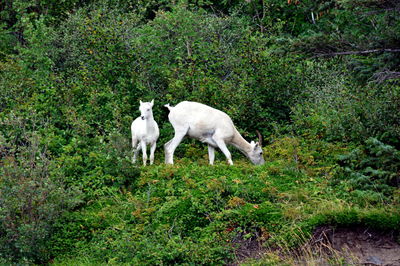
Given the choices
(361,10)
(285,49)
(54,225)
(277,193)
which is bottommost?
(54,225)

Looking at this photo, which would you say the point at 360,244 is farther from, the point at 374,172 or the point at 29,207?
the point at 29,207

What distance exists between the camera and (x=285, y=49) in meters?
11.4

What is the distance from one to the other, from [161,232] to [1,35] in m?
14.2

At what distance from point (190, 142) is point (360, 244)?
6806 millimetres

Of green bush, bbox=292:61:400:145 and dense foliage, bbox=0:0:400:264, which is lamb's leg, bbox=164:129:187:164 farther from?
green bush, bbox=292:61:400:145

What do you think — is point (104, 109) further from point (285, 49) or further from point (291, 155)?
point (285, 49)

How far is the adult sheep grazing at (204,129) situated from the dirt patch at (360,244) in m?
4.31

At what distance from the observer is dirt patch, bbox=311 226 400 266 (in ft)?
33.0

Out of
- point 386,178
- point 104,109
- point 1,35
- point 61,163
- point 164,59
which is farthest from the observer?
point 1,35

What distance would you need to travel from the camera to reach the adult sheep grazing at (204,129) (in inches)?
576

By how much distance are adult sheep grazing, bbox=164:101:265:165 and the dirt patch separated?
14.1ft

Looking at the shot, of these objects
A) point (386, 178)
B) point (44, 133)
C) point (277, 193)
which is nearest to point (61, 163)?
point (44, 133)

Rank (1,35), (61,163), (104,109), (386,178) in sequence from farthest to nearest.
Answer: (1,35) → (104,109) → (61,163) → (386,178)

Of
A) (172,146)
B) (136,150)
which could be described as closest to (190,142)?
(172,146)
